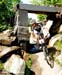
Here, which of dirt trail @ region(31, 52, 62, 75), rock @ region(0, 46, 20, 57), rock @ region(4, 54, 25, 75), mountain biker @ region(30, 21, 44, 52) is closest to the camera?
rock @ region(4, 54, 25, 75)

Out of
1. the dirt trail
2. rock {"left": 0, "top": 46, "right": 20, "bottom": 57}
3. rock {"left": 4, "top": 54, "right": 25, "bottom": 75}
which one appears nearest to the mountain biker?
the dirt trail

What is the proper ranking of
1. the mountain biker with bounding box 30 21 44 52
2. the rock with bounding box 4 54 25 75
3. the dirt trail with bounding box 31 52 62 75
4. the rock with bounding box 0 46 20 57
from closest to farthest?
the rock with bounding box 4 54 25 75, the dirt trail with bounding box 31 52 62 75, the rock with bounding box 0 46 20 57, the mountain biker with bounding box 30 21 44 52

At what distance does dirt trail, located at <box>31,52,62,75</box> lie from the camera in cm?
1781

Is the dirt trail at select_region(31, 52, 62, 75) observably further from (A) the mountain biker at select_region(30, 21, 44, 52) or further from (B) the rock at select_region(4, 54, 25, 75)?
(B) the rock at select_region(4, 54, 25, 75)

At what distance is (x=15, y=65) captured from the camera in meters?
17.2

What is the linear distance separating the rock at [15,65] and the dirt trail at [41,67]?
146 centimetres

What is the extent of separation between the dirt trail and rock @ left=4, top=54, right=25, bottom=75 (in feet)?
4.80

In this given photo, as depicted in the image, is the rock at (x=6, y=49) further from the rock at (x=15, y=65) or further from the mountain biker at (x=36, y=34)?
the mountain biker at (x=36, y=34)

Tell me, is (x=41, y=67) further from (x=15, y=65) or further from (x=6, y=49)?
(x=6, y=49)

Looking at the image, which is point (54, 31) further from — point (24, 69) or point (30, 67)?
point (24, 69)

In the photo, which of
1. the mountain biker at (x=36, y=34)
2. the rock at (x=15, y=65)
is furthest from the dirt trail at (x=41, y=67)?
the rock at (x=15, y=65)

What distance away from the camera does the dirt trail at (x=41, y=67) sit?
17812 mm

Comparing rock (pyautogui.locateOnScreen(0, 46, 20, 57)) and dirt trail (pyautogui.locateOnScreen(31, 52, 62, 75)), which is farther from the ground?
rock (pyautogui.locateOnScreen(0, 46, 20, 57))

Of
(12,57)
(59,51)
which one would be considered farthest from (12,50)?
(59,51)
